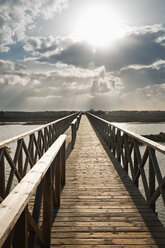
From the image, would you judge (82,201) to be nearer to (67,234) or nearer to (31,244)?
(67,234)

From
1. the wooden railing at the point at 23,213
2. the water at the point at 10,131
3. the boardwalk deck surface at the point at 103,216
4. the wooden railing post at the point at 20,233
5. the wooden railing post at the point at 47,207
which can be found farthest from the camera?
the water at the point at 10,131

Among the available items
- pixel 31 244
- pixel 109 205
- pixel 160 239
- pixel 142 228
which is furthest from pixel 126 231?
pixel 31 244

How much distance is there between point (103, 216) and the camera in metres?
3.29

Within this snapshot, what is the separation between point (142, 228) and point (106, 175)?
99.6 inches

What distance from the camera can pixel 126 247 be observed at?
2535mm

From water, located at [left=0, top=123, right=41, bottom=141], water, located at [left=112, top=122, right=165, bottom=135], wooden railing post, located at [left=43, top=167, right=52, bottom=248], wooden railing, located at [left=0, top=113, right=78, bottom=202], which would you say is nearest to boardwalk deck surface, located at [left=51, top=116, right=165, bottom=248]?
wooden railing post, located at [left=43, top=167, right=52, bottom=248]

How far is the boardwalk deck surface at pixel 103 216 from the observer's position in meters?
2.68

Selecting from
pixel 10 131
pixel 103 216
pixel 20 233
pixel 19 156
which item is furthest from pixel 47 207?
pixel 10 131

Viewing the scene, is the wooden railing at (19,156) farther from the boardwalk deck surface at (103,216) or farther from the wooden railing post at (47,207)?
the wooden railing post at (47,207)

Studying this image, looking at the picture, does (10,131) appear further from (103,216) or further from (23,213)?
(23,213)

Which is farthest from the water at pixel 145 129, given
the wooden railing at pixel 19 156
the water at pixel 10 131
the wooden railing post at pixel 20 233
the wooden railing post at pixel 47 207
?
the wooden railing post at pixel 20 233

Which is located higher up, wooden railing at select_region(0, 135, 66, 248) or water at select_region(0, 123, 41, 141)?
wooden railing at select_region(0, 135, 66, 248)

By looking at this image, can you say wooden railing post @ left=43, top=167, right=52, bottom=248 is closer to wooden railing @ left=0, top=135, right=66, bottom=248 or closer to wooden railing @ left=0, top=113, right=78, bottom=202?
wooden railing @ left=0, top=135, right=66, bottom=248

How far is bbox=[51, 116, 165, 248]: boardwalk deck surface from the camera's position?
8.79ft
